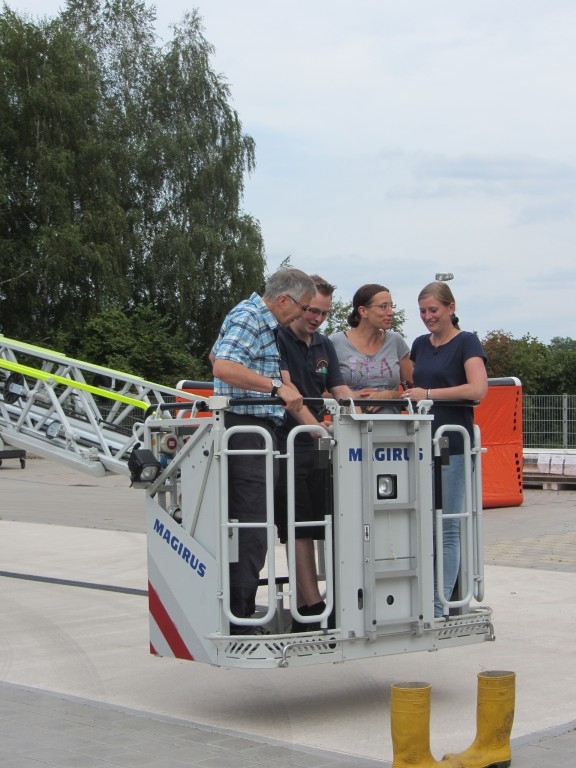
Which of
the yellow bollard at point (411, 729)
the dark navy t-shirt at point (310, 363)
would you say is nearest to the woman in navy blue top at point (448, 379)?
the dark navy t-shirt at point (310, 363)

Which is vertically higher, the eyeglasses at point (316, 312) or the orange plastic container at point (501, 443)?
the eyeglasses at point (316, 312)

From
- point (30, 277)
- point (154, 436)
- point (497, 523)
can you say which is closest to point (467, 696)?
point (154, 436)

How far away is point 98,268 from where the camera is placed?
40.3m

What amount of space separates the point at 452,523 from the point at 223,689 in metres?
1.63

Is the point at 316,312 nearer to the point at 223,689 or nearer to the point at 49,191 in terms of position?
the point at 223,689

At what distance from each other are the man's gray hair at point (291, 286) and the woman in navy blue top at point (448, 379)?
89 centimetres

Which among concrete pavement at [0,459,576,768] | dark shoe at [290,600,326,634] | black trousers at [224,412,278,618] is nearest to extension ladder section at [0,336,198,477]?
concrete pavement at [0,459,576,768]

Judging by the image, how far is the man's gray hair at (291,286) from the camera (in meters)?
5.64

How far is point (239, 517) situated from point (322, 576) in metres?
0.92

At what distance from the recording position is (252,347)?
560 cm

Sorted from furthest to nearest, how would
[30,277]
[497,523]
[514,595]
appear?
1. [30,277]
2. [497,523]
3. [514,595]

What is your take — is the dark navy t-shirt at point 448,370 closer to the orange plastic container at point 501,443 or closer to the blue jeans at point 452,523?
the blue jeans at point 452,523

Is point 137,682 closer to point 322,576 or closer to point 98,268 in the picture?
point 322,576

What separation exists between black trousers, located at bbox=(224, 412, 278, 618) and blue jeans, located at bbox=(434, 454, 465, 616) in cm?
115
